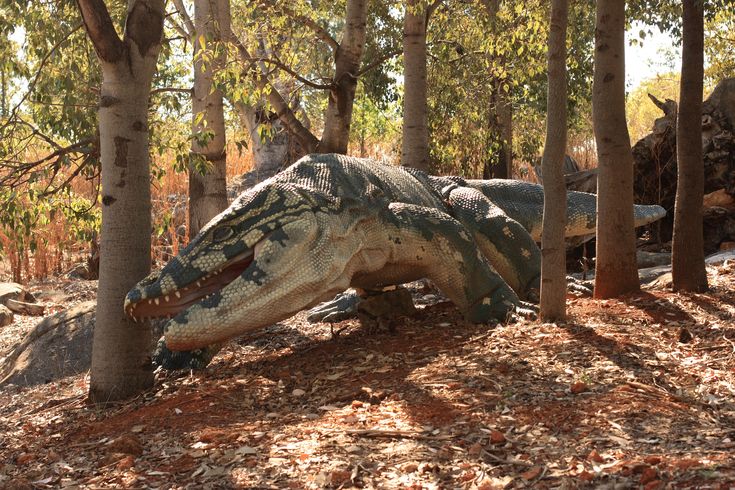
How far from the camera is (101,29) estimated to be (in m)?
5.14

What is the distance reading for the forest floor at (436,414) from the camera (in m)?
3.25

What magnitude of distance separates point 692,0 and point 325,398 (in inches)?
160

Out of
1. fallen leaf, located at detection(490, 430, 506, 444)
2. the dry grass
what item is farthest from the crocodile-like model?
the dry grass

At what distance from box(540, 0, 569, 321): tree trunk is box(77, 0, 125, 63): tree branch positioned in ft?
8.65

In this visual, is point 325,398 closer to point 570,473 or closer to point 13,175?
point 570,473

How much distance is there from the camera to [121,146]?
523 centimetres

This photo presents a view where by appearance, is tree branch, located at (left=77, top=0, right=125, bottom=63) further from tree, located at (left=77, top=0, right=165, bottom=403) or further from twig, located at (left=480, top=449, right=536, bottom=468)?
twig, located at (left=480, top=449, right=536, bottom=468)

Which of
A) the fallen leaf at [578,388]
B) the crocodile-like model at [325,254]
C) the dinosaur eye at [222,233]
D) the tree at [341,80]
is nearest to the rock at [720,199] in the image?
the crocodile-like model at [325,254]

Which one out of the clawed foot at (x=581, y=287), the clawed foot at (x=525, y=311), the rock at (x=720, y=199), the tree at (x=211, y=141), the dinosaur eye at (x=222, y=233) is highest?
the tree at (x=211, y=141)

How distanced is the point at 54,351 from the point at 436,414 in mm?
4026

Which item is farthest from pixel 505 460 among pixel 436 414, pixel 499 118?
pixel 499 118

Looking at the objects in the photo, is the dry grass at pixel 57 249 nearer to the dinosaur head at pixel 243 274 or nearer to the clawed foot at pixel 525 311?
the dinosaur head at pixel 243 274

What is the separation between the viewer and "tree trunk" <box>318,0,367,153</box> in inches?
313

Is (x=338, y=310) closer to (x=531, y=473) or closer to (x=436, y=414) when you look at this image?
(x=436, y=414)
